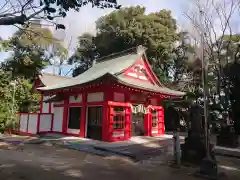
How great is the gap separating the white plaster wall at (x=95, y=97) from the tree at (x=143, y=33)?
1210 centimetres

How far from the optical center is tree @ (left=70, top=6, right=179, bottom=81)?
26125 millimetres

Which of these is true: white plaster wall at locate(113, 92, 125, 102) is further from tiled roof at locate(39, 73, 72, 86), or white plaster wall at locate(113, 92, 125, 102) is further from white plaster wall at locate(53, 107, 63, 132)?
tiled roof at locate(39, 73, 72, 86)

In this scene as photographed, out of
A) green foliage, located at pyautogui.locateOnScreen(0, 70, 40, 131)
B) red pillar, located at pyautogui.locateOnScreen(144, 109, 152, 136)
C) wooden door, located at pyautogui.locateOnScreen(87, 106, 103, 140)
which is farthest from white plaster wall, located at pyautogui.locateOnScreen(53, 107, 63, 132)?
red pillar, located at pyautogui.locateOnScreen(144, 109, 152, 136)

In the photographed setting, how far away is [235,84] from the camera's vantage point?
2159 cm

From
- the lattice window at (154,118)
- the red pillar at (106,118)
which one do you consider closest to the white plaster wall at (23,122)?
the red pillar at (106,118)

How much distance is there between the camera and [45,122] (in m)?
17.3

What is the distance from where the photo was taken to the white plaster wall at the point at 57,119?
16.6 m

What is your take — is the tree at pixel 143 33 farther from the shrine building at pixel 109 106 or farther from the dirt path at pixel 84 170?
the dirt path at pixel 84 170

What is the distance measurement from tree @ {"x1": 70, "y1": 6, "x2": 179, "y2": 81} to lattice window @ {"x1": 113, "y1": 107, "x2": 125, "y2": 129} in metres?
11.7

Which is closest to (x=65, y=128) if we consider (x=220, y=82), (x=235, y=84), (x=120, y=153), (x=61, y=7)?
(x=120, y=153)

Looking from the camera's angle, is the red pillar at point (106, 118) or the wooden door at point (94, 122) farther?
the wooden door at point (94, 122)

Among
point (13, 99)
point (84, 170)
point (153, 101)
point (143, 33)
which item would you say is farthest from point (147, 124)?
point (143, 33)

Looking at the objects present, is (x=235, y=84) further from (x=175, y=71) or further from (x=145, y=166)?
(x=145, y=166)

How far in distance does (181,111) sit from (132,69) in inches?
434
